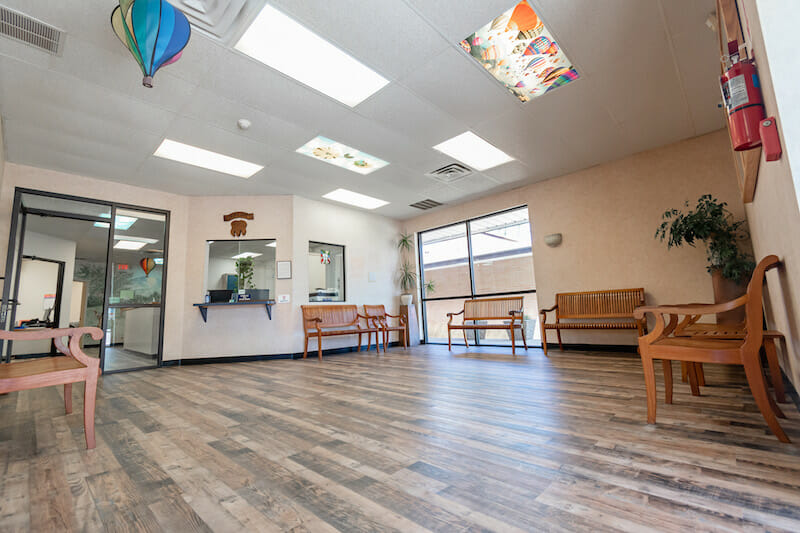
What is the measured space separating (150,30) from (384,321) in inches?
209

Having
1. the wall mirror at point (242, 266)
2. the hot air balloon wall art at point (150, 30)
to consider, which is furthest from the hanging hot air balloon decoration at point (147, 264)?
the hot air balloon wall art at point (150, 30)

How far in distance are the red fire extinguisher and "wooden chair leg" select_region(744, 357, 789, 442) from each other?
94 centimetres

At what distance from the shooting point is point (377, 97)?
11.1ft

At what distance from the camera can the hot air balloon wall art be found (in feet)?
6.77

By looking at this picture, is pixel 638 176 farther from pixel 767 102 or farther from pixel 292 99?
pixel 292 99

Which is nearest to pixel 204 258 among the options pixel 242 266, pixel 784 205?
pixel 242 266

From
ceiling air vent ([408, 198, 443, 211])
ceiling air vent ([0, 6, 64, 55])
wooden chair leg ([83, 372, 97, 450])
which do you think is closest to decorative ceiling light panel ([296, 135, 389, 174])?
ceiling air vent ([408, 198, 443, 211])

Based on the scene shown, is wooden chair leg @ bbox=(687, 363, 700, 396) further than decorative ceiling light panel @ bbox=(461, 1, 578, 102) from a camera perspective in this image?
No

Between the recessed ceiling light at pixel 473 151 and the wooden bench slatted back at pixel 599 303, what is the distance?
228 centimetres

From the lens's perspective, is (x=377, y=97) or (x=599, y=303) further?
(x=599, y=303)

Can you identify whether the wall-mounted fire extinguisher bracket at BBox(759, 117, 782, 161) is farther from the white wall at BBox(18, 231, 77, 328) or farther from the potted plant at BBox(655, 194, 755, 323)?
the white wall at BBox(18, 231, 77, 328)

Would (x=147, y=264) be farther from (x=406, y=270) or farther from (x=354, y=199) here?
(x=406, y=270)

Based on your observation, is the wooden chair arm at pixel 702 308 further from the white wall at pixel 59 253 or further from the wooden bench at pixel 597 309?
the white wall at pixel 59 253

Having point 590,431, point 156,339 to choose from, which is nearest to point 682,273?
point 590,431
